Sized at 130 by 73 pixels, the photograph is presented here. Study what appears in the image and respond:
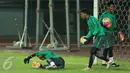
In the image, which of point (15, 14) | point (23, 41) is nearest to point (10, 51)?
point (23, 41)

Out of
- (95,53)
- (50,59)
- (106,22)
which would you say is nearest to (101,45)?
(95,53)

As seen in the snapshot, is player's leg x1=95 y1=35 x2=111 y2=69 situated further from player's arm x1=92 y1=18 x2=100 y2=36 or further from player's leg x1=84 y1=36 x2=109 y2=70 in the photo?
player's arm x1=92 y1=18 x2=100 y2=36

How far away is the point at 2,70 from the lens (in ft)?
36.7

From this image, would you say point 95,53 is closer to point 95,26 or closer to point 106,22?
point 95,26

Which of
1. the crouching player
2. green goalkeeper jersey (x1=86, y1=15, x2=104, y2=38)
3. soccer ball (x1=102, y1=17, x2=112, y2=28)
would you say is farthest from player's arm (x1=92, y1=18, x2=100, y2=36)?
the crouching player

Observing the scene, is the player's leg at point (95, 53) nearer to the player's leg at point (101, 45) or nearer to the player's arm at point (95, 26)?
the player's leg at point (101, 45)

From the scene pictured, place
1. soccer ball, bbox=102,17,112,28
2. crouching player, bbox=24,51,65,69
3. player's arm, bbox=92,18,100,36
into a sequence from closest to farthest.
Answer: player's arm, bbox=92,18,100,36 → crouching player, bbox=24,51,65,69 → soccer ball, bbox=102,17,112,28

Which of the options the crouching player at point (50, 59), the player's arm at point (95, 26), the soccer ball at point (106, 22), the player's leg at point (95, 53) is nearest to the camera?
the player's arm at point (95, 26)

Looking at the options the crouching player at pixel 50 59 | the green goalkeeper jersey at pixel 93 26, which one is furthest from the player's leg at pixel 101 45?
the crouching player at pixel 50 59

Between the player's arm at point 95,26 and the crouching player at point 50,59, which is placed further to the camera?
the crouching player at point 50,59

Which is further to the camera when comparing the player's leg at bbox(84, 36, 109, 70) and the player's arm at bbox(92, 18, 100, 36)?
the player's leg at bbox(84, 36, 109, 70)

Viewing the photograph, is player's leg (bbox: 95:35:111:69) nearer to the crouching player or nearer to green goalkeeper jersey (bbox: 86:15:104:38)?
green goalkeeper jersey (bbox: 86:15:104:38)

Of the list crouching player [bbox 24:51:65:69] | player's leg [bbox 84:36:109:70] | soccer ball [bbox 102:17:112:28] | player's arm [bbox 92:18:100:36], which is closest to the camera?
player's arm [bbox 92:18:100:36]

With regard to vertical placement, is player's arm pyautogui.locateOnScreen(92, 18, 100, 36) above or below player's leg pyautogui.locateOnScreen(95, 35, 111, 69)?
above
